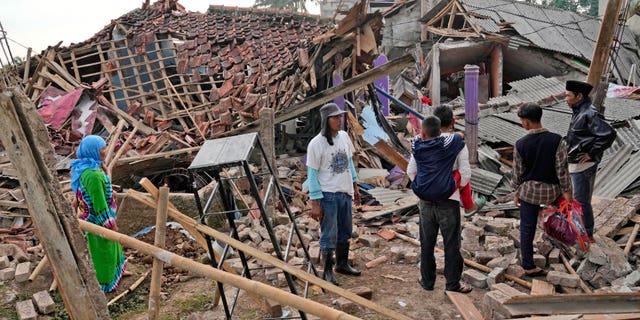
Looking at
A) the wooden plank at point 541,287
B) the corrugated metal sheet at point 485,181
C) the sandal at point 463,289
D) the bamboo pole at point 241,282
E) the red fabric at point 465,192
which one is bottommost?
the corrugated metal sheet at point 485,181

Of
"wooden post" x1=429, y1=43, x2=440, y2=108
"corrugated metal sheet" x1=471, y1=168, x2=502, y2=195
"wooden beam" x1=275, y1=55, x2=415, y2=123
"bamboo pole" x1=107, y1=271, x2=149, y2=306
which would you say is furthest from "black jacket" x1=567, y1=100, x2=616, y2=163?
"wooden post" x1=429, y1=43, x2=440, y2=108

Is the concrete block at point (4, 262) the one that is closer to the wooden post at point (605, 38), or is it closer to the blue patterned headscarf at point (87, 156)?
the blue patterned headscarf at point (87, 156)

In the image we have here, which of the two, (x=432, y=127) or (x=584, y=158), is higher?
(x=432, y=127)

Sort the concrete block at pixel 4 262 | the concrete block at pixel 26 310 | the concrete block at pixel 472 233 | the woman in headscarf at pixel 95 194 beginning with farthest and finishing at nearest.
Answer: the concrete block at pixel 472 233
the concrete block at pixel 4 262
the woman in headscarf at pixel 95 194
the concrete block at pixel 26 310

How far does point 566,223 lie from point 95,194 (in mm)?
4627

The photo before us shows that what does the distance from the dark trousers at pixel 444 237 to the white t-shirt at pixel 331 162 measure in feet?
2.74

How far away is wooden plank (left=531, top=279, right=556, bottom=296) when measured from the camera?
4414 millimetres

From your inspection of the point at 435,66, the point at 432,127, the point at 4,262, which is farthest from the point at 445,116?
the point at 435,66

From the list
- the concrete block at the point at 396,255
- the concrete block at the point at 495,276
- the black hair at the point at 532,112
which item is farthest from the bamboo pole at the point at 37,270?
the black hair at the point at 532,112

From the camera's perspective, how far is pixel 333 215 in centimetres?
485

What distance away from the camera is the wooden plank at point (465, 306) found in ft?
13.5

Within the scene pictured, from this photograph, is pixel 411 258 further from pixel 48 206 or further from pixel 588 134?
pixel 48 206

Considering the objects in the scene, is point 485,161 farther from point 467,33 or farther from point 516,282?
point 467,33

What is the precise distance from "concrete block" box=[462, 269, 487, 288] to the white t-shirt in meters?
1.55
